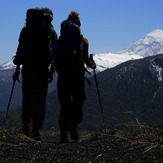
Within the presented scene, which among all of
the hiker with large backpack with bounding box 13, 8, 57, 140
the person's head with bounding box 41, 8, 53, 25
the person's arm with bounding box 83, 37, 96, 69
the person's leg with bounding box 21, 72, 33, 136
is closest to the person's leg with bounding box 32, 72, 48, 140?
the hiker with large backpack with bounding box 13, 8, 57, 140

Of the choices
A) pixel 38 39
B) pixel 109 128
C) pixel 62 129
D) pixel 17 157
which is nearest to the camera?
pixel 17 157

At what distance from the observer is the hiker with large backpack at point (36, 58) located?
24.5 feet

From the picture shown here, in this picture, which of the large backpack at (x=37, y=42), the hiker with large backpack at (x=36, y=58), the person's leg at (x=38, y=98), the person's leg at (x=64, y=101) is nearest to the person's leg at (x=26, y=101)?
the hiker with large backpack at (x=36, y=58)

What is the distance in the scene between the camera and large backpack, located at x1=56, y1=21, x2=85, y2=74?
271 inches

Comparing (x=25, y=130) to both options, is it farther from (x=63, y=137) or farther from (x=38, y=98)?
(x=63, y=137)

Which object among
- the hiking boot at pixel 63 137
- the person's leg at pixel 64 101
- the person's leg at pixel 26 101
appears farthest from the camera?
the person's leg at pixel 26 101

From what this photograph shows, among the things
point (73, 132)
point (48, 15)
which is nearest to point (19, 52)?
point (48, 15)

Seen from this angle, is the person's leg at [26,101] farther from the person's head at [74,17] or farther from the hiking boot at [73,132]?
the person's head at [74,17]

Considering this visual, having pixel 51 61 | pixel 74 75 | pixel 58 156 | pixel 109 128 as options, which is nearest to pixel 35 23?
pixel 51 61

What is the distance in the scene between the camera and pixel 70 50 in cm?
691

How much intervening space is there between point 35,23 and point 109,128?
9.24ft

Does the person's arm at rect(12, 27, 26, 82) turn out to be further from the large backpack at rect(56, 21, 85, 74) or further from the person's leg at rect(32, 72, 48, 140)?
the large backpack at rect(56, 21, 85, 74)

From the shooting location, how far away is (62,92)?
277 inches

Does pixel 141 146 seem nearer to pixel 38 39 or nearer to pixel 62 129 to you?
pixel 62 129
